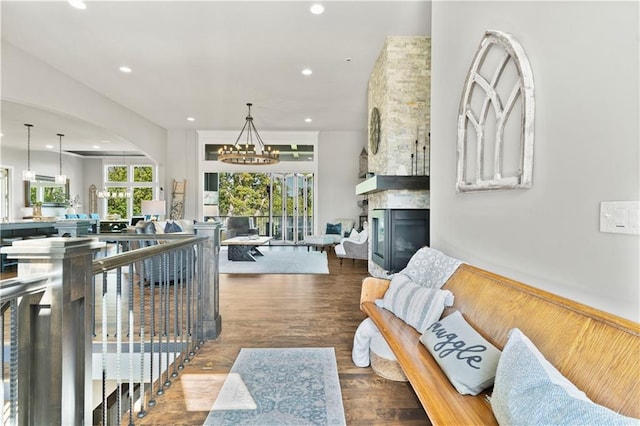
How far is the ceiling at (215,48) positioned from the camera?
12.1ft

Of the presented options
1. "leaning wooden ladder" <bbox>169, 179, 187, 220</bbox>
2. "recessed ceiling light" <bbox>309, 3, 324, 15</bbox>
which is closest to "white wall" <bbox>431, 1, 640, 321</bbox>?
"recessed ceiling light" <bbox>309, 3, 324, 15</bbox>

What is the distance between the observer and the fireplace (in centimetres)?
438

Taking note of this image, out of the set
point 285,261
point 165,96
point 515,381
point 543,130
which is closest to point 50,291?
point 515,381

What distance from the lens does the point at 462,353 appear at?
1489 millimetres

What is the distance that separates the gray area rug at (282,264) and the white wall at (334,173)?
72.2 inches

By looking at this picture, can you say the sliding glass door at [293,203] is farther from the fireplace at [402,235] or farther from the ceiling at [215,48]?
the fireplace at [402,235]

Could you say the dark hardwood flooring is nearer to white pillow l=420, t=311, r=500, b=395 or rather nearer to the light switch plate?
white pillow l=420, t=311, r=500, b=395

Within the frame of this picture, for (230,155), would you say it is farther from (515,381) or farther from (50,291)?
(515,381)

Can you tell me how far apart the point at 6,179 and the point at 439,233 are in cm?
1325

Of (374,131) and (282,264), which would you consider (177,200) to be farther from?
(374,131)

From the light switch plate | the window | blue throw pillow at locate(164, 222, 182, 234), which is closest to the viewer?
the light switch plate

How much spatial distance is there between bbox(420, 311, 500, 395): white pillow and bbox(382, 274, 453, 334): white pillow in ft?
0.63

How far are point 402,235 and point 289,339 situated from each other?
2263mm

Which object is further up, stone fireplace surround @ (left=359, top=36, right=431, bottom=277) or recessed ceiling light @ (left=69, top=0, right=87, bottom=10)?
recessed ceiling light @ (left=69, top=0, right=87, bottom=10)
